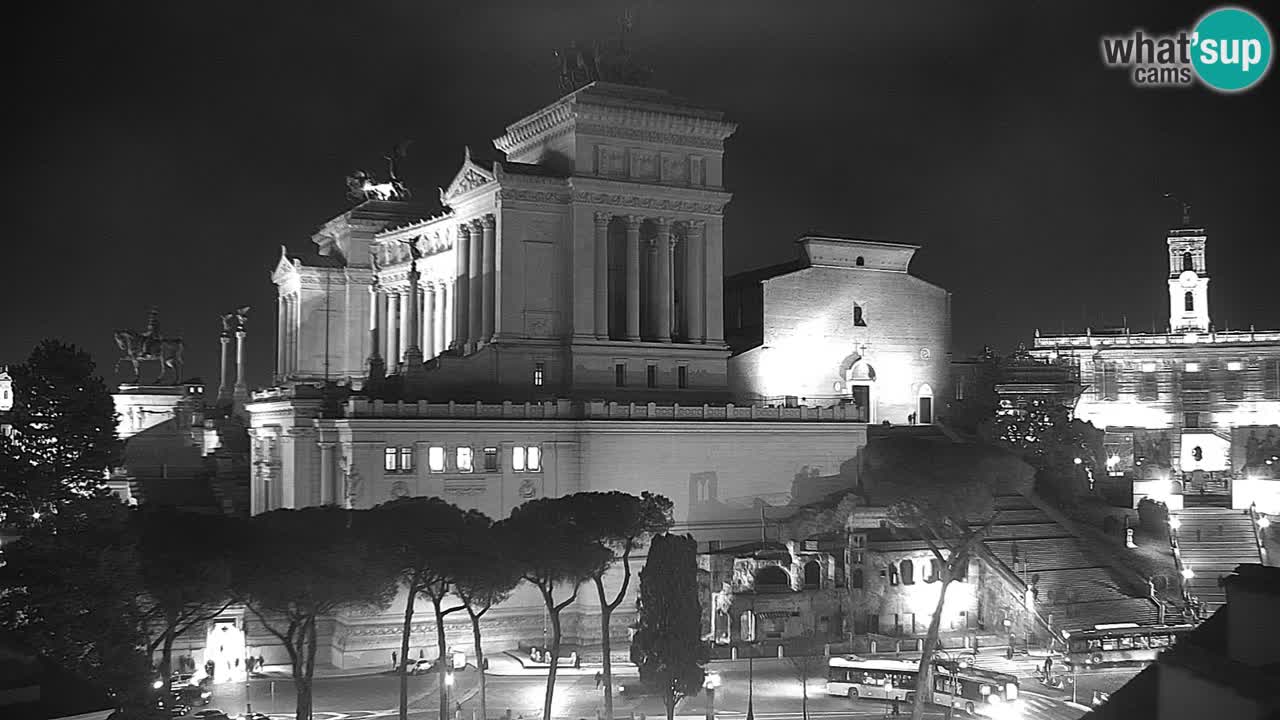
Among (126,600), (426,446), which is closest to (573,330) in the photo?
(426,446)

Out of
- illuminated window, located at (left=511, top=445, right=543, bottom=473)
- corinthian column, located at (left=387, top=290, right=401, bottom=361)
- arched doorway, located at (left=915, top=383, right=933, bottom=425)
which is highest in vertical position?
corinthian column, located at (left=387, top=290, right=401, bottom=361)

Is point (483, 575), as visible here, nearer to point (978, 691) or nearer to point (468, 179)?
point (978, 691)

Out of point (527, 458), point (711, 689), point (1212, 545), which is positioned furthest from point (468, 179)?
point (1212, 545)

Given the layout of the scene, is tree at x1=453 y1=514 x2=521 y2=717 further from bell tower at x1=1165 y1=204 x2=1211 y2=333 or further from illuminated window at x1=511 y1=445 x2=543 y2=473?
bell tower at x1=1165 y1=204 x2=1211 y2=333

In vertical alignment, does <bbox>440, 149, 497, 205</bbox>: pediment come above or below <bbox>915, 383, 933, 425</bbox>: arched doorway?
above

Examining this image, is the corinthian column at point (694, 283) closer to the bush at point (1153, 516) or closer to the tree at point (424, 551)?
the tree at point (424, 551)

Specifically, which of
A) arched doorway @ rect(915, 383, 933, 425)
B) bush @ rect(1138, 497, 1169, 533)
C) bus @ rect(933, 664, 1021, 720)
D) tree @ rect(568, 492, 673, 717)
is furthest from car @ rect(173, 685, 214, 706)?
bush @ rect(1138, 497, 1169, 533)

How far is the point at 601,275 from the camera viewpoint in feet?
253

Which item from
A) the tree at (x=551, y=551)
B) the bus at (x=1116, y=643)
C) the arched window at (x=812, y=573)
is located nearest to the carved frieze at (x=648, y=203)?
the arched window at (x=812, y=573)

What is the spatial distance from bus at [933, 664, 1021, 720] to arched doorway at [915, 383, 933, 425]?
1443 inches

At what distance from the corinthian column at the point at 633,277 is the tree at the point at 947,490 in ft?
57.7

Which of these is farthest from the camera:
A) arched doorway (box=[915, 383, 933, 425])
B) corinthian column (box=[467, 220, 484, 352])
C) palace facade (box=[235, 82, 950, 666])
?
arched doorway (box=[915, 383, 933, 425])

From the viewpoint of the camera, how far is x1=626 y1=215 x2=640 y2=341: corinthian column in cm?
7775

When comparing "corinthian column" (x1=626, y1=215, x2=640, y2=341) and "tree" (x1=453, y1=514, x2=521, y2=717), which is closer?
"tree" (x1=453, y1=514, x2=521, y2=717)
